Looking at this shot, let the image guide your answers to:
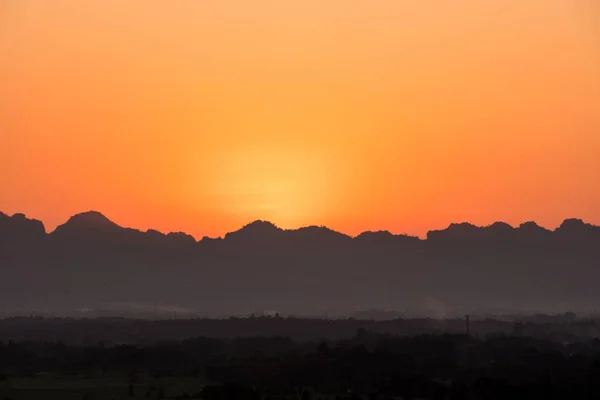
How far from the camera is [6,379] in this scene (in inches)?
4345

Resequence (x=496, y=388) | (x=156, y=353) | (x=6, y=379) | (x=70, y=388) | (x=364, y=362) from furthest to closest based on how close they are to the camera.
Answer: (x=156, y=353), (x=364, y=362), (x=6, y=379), (x=70, y=388), (x=496, y=388)

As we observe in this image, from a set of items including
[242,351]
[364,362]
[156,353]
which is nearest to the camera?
[364,362]

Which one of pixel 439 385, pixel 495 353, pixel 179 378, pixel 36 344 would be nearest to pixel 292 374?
pixel 179 378

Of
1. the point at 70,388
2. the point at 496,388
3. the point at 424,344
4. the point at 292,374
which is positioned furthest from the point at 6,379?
the point at 424,344

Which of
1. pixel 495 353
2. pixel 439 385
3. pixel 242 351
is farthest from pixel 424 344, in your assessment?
pixel 439 385

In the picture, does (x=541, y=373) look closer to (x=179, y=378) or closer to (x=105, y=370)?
(x=179, y=378)

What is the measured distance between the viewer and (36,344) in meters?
159

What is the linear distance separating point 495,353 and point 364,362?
2544cm

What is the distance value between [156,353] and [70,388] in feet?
128

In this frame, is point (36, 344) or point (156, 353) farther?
point (36, 344)

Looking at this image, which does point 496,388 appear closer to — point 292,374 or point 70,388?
point 292,374

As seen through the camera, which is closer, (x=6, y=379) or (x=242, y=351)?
(x=6, y=379)

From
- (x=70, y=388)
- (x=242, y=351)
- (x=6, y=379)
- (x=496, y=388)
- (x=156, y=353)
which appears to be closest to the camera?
(x=496, y=388)

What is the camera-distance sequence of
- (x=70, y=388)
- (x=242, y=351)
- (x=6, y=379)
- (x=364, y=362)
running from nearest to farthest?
(x=70, y=388) → (x=6, y=379) → (x=364, y=362) → (x=242, y=351)
